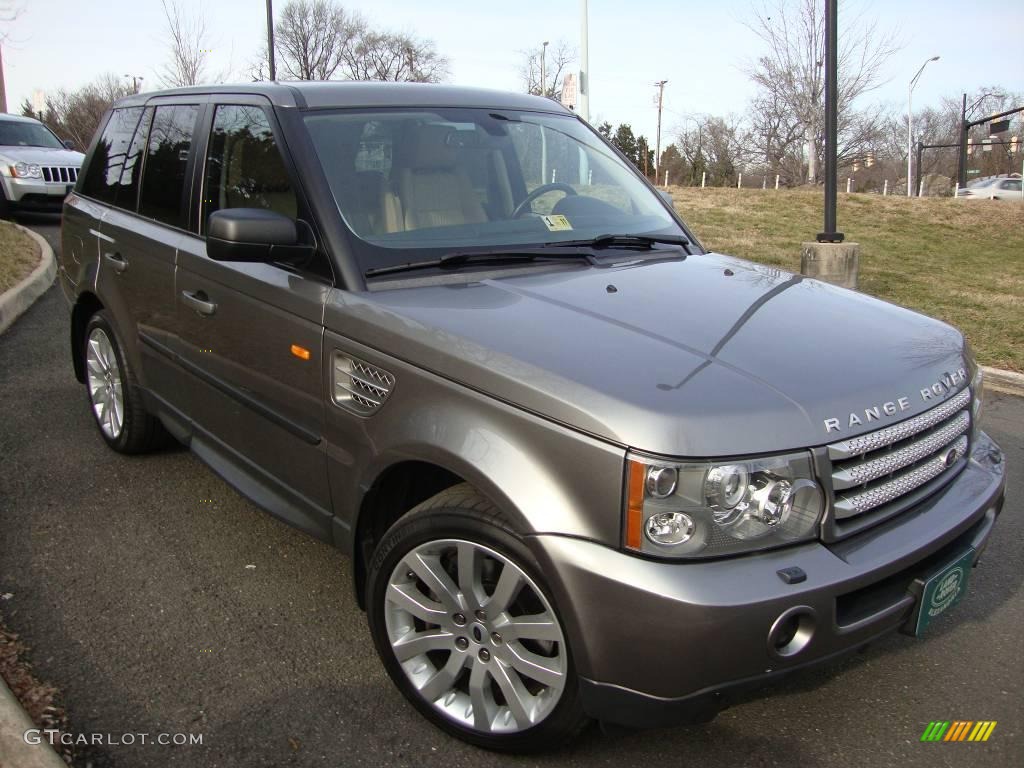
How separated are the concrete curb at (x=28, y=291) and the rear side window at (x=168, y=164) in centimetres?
423

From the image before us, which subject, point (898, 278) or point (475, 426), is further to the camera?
point (898, 278)

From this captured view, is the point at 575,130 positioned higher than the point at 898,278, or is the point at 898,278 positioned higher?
the point at 575,130


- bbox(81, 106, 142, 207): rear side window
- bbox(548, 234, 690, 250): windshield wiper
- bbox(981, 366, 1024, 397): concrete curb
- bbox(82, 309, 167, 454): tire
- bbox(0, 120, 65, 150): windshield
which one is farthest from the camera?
bbox(0, 120, 65, 150): windshield

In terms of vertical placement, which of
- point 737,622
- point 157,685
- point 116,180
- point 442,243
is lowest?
point 157,685

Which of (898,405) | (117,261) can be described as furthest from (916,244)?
(898,405)

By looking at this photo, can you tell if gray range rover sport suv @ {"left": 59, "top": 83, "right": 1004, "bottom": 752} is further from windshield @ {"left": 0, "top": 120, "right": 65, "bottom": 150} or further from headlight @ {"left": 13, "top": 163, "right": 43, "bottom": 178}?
windshield @ {"left": 0, "top": 120, "right": 65, "bottom": 150}

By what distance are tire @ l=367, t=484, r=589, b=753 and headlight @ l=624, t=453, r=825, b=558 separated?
32cm

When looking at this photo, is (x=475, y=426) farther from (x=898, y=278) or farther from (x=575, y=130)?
(x=898, y=278)

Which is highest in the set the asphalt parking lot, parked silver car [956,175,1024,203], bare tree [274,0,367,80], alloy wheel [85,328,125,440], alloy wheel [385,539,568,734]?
bare tree [274,0,367,80]

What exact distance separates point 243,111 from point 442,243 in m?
1.11

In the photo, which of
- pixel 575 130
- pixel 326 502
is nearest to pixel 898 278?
pixel 575 130

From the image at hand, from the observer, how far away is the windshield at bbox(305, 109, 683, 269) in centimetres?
314

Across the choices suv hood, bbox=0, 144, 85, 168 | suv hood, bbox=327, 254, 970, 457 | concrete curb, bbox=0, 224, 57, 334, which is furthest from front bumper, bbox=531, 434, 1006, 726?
suv hood, bbox=0, 144, 85, 168

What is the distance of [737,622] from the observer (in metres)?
2.05
